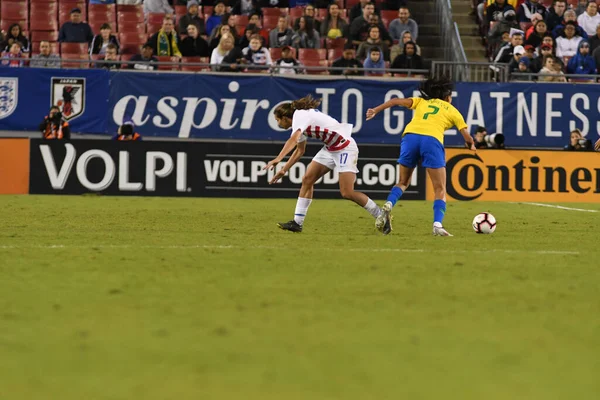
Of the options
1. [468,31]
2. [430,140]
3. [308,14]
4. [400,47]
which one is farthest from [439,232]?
[468,31]

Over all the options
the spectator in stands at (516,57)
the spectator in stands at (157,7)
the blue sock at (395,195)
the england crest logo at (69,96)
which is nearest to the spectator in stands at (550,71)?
the spectator in stands at (516,57)

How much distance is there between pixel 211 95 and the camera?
2339 centimetres

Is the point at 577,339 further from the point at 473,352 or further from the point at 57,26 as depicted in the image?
the point at 57,26

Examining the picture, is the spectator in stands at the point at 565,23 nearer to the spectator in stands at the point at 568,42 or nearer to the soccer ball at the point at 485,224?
the spectator in stands at the point at 568,42

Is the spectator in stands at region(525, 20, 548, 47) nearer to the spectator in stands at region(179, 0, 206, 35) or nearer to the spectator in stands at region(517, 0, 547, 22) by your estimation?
the spectator in stands at region(517, 0, 547, 22)

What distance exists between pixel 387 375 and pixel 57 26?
22.1m

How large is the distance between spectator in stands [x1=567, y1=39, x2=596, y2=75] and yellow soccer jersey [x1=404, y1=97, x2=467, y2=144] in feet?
40.1

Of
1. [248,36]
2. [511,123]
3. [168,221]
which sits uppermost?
[248,36]

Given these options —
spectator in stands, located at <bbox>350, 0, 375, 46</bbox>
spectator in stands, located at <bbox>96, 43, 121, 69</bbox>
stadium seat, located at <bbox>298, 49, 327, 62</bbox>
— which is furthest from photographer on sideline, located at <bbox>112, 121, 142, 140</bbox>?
spectator in stands, located at <bbox>350, 0, 375, 46</bbox>

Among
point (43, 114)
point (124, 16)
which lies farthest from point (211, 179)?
point (124, 16)

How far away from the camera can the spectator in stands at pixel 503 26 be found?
2611cm

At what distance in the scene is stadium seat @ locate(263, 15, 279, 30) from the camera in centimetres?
2645

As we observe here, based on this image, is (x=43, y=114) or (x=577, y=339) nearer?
(x=577, y=339)

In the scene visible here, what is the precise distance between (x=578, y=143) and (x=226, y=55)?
7.72 metres
